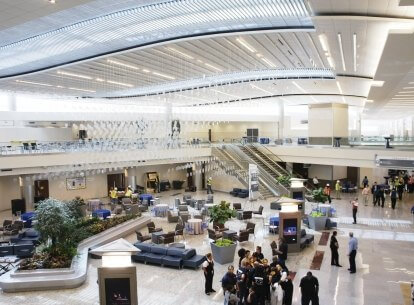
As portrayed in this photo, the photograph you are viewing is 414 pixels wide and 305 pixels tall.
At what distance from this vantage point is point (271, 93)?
3522cm

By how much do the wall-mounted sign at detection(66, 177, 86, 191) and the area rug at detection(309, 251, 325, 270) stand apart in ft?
65.3

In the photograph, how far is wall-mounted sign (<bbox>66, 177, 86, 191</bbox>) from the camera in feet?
95.0

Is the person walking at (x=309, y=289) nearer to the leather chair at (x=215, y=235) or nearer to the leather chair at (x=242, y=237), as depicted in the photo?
the leather chair at (x=242, y=237)

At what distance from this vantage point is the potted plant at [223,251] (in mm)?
13445

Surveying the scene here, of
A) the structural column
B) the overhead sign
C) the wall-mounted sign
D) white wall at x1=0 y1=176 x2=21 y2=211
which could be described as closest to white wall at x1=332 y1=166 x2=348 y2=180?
the structural column

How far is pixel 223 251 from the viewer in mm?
13438

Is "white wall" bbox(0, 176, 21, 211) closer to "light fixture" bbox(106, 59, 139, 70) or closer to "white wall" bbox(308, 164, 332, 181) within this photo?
"light fixture" bbox(106, 59, 139, 70)

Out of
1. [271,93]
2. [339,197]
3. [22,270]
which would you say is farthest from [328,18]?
[271,93]

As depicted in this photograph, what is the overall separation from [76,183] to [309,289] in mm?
23175

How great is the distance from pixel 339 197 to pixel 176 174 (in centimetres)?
1483

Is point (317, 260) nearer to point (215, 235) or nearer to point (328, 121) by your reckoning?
point (215, 235)

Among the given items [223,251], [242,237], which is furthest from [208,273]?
[242,237]

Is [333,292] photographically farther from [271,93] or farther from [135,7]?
[271,93]

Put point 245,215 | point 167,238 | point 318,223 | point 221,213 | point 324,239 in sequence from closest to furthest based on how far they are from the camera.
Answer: point 221,213 → point 167,238 → point 324,239 → point 318,223 → point 245,215
